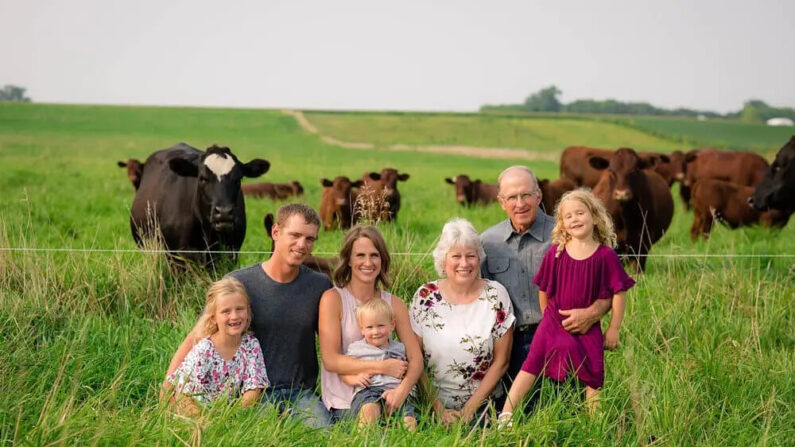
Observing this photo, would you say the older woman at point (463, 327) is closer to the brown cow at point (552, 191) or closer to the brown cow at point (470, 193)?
the brown cow at point (552, 191)

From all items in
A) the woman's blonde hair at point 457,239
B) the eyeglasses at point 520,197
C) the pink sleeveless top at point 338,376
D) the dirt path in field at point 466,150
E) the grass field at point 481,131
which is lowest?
the dirt path in field at point 466,150

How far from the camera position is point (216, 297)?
15.8 feet

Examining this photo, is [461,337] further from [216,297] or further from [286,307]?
[216,297]

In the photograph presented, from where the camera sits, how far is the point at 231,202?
29.6 ft

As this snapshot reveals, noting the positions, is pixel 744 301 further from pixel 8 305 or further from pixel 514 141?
pixel 514 141

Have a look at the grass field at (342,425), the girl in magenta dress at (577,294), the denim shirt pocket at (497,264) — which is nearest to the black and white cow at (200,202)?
the grass field at (342,425)

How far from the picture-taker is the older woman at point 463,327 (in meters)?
5.07

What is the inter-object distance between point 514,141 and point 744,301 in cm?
5889

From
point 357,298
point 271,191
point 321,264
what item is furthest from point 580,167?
point 357,298

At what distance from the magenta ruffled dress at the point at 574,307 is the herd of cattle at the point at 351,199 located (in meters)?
2.42

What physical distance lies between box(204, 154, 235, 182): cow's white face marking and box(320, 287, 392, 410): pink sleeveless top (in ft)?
14.3

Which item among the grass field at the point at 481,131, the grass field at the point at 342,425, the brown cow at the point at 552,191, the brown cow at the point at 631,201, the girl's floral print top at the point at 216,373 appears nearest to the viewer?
the grass field at the point at 342,425

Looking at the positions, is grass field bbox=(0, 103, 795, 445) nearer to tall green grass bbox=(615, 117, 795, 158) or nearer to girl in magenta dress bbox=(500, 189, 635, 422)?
girl in magenta dress bbox=(500, 189, 635, 422)

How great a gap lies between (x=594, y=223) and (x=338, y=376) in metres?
1.74
